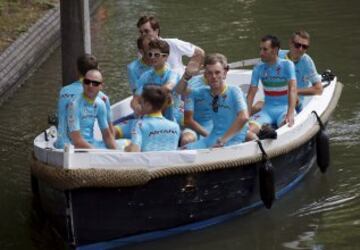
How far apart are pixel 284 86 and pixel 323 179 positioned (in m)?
1.19

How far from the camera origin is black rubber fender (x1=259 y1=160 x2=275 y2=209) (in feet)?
27.2

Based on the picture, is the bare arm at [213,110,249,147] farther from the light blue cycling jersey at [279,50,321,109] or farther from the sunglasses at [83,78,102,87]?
the light blue cycling jersey at [279,50,321,109]

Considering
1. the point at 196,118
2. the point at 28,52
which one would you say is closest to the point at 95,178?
the point at 196,118

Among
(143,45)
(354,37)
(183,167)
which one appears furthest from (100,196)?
(354,37)

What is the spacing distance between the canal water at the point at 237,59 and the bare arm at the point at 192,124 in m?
0.90

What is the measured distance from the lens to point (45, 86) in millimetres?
14625

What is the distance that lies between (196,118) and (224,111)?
0.63 meters

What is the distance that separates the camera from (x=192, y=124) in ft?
28.7

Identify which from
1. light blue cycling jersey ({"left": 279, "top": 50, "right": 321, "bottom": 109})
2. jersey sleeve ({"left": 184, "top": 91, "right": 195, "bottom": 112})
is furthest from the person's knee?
light blue cycling jersey ({"left": 279, "top": 50, "right": 321, "bottom": 109})

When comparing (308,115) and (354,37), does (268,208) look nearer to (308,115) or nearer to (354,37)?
(308,115)

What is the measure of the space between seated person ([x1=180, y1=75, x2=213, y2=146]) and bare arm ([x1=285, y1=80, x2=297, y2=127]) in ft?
2.58

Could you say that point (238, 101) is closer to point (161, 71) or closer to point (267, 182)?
point (267, 182)

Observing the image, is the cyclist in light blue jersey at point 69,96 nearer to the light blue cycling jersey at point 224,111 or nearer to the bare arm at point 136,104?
the bare arm at point 136,104

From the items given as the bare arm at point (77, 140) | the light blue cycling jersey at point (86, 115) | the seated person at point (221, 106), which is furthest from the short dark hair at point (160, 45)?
the bare arm at point (77, 140)
